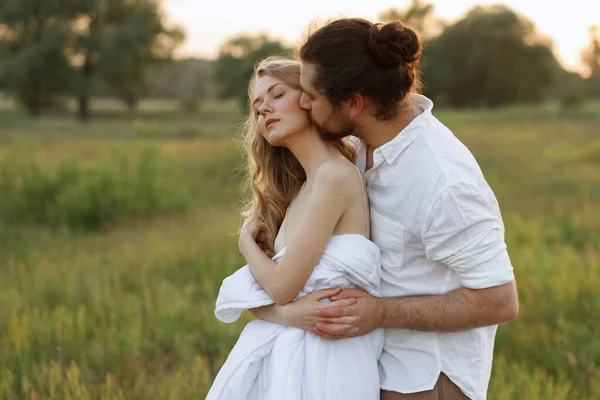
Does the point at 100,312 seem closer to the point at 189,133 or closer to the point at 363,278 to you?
the point at 363,278

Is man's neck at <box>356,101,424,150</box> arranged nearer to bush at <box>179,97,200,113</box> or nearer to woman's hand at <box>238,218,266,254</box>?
woman's hand at <box>238,218,266,254</box>

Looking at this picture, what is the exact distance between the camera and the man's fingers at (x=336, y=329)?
96.2 inches

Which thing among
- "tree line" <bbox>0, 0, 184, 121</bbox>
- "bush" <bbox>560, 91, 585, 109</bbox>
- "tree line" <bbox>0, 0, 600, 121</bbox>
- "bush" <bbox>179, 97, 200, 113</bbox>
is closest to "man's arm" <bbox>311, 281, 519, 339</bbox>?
"tree line" <bbox>0, 0, 600, 121</bbox>

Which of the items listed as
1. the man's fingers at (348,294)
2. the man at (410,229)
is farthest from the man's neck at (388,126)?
the man's fingers at (348,294)

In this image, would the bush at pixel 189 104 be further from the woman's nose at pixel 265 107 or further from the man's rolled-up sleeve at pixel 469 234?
the man's rolled-up sleeve at pixel 469 234

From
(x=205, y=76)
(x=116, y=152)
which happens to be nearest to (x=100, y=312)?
(x=116, y=152)

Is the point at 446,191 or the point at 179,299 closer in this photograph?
the point at 446,191

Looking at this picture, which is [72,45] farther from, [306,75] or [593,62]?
[306,75]

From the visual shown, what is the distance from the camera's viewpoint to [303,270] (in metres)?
2.49

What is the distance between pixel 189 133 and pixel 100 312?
26.2m

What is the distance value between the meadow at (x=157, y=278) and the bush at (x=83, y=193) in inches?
0.8

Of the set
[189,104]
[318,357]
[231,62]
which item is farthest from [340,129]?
[231,62]

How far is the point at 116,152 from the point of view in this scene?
11.1 m

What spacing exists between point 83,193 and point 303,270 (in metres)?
8.53
